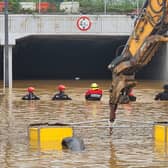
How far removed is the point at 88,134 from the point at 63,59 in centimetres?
3621

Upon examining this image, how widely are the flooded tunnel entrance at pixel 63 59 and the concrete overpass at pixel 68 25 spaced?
7.41 metres

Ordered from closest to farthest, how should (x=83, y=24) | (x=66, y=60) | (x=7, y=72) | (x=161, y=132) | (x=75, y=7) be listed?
(x=161, y=132) → (x=7, y=72) → (x=83, y=24) → (x=75, y=7) → (x=66, y=60)

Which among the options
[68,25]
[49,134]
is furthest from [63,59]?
[49,134]

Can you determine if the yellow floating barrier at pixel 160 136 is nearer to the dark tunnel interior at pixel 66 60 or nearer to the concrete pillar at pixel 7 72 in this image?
the concrete pillar at pixel 7 72

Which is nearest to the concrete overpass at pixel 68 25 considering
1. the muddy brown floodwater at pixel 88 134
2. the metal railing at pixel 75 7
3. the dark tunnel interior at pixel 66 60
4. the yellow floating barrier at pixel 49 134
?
the metal railing at pixel 75 7

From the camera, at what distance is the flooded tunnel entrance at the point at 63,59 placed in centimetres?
5381

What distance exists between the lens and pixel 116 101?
16250mm

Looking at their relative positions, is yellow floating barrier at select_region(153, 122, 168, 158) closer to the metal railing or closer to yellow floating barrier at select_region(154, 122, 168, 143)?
yellow floating barrier at select_region(154, 122, 168, 143)

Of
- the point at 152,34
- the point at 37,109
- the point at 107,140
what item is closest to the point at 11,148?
the point at 107,140

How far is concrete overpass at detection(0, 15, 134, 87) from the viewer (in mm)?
44562

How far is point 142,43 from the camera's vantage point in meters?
15.6

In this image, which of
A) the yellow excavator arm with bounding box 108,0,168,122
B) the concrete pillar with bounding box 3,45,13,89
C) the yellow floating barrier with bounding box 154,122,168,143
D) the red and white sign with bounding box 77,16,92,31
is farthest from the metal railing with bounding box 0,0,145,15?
the yellow excavator arm with bounding box 108,0,168,122

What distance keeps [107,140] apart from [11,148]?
2.41m

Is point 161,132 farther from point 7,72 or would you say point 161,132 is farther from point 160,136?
point 7,72
